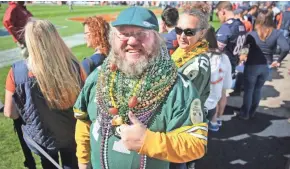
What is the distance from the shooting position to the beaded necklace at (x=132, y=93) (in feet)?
5.40

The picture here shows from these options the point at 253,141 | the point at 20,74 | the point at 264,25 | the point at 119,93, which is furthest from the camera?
the point at 264,25

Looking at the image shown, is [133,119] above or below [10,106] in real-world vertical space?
above

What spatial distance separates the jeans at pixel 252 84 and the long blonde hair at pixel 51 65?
347cm

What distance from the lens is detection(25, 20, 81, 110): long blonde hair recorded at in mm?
2363

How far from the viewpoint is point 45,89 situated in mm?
2414

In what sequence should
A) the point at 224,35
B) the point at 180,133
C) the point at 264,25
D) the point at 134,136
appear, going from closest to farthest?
the point at 134,136
the point at 180,133
the point at 264,25
the point at 224,35

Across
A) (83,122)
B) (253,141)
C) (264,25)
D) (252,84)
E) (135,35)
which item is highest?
(135,35)

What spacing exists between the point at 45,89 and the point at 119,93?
3.22 feet

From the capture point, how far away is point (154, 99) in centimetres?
164

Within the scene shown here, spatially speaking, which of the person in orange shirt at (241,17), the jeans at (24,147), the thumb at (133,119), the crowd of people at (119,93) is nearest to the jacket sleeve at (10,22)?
the crowd of people at (119,93)

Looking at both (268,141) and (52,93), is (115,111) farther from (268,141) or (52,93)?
(268,141)

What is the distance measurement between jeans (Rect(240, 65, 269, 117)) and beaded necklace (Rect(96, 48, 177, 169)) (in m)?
3.68

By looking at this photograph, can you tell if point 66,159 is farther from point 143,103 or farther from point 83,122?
point 143,103

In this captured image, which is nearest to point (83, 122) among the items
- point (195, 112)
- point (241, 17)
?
point (195, 112)
